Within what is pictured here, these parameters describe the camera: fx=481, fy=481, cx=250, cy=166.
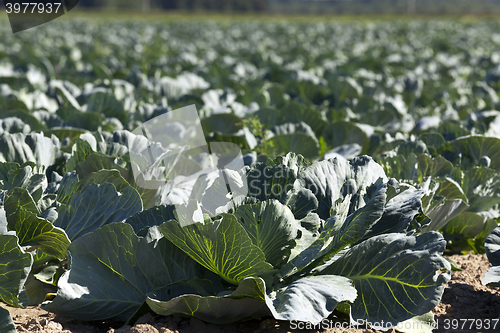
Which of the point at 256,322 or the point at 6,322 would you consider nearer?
the point at 6,322

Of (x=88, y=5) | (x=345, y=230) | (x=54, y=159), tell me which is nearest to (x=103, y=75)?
(x=54, y=159)

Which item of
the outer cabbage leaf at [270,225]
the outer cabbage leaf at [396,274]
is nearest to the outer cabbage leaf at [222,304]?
the outer cabbage leaf at [270,225]

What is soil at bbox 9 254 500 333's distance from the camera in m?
1.63

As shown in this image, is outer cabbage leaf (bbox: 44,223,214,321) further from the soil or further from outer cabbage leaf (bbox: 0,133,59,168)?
outer cabbage leaf (bbox: 0,133,59,168)

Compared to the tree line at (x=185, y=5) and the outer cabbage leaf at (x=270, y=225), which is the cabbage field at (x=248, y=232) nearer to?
the outer cabbage leaf at (x=270, y=225)

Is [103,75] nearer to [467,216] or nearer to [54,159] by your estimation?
[54,159]

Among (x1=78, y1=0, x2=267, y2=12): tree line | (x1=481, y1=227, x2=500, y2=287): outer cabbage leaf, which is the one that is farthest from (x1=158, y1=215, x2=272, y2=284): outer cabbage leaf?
(x1=78, y1=0, x2=267, y2=12): tree line

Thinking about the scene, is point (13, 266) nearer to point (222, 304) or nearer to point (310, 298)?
point (222, 304)

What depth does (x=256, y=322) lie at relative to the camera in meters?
1.78

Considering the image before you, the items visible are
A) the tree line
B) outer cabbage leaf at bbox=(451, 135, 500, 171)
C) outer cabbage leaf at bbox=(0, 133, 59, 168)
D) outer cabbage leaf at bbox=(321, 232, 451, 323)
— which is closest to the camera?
outer cabbage leaf at bbox=(321, 232, 451, 323)

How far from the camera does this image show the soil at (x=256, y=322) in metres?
1.63

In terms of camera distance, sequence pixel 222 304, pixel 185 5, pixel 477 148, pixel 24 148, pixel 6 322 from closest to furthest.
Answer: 1. pixel 6 322
2. pixel 222 304
3. pixel 24 148
4. pixel 477 148
5. pixel 185 5

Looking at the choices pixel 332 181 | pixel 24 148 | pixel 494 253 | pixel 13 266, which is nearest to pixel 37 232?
pixel 13 266

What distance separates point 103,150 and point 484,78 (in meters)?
5.89
